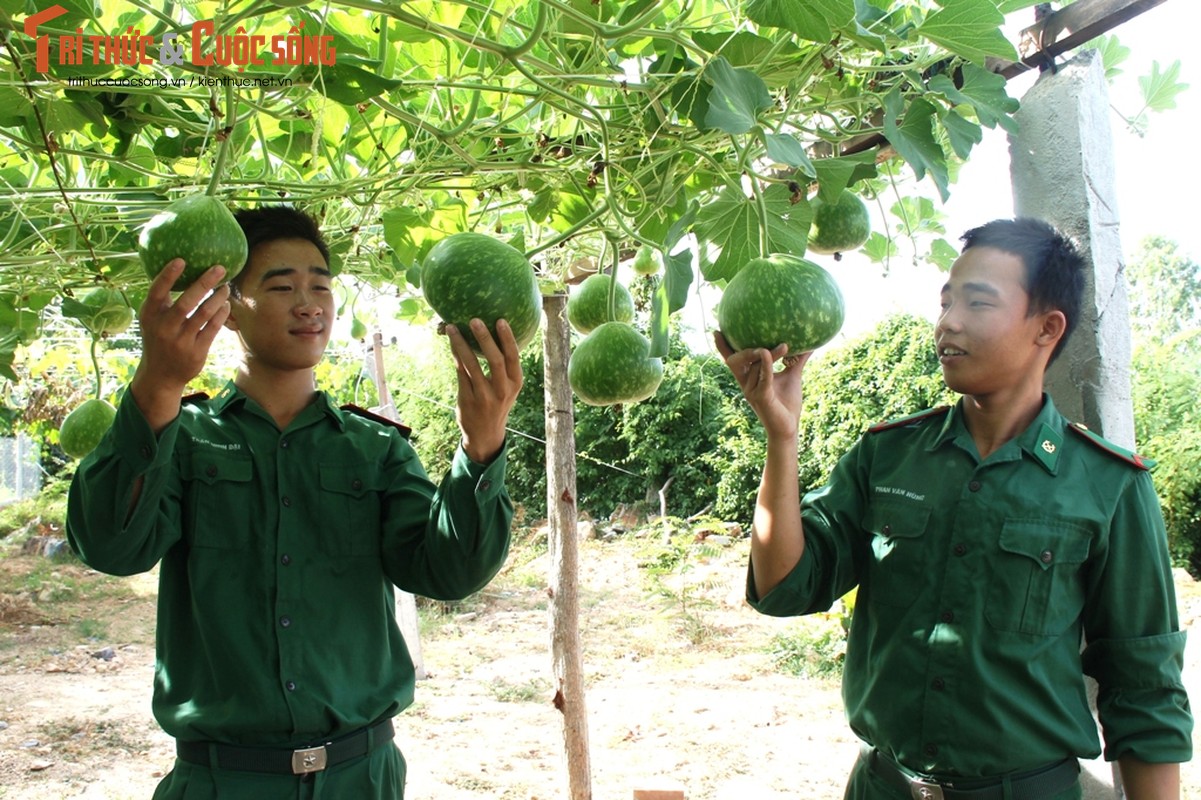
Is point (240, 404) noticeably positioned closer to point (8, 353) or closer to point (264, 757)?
point (264, 757)

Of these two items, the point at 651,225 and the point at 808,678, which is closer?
the point at 651,225

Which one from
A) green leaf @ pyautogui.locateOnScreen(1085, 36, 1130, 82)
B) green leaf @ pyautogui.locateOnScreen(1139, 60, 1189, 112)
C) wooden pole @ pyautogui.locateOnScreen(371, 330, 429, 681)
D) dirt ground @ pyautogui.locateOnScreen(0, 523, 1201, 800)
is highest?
green leaf @ pyautogui.locateOnScreen(1085, 36, 1130, 82)

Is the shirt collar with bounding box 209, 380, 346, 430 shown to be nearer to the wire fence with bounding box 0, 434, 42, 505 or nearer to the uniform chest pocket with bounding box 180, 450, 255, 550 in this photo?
the uniform chest pocket with bounding box 180, 450, 255, 550

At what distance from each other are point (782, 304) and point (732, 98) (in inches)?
11.0

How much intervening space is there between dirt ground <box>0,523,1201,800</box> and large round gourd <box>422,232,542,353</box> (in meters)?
2.79

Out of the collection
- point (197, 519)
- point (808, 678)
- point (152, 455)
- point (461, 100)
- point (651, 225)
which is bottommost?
point (808, 678)

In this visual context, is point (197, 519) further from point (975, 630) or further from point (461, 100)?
point (975, 630)

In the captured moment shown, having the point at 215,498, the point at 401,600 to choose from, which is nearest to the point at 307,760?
the point at 215,498

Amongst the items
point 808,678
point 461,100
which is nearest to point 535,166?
point 461,100

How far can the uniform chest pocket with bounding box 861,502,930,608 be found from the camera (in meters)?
1.60

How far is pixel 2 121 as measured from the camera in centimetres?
154

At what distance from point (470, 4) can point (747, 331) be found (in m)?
0.56

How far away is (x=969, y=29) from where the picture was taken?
1.20 metres

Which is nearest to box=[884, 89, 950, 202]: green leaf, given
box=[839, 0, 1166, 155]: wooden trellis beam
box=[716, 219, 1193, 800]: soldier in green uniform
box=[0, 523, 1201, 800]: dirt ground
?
box=[716, 219, 1193, 800]: soldier in green uniform
